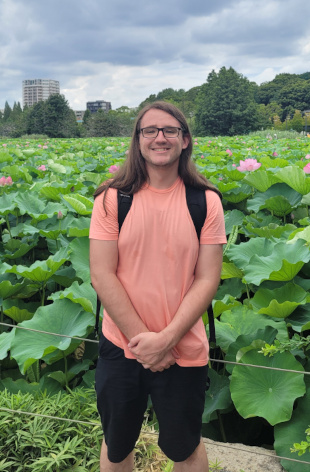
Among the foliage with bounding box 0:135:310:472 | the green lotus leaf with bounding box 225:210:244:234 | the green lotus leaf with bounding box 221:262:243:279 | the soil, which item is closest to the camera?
the soil

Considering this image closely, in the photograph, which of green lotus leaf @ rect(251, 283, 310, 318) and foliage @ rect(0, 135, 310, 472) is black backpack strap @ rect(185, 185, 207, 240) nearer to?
foliage @ rect(0, 135, 310, 472)

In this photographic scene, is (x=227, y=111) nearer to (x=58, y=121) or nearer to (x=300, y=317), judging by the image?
(x=58, y=121)

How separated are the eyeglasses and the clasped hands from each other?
54cm

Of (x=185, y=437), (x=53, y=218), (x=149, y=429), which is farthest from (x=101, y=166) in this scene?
(x=185, y=437)

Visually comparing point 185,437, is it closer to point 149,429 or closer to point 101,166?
point 149,429

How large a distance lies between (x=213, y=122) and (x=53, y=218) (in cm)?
3955

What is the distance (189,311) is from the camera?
4.09 feet

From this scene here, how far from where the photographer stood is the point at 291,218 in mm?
3674

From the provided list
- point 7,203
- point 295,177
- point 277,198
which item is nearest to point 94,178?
point 7,203

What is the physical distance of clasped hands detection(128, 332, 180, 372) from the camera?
3.98 feet

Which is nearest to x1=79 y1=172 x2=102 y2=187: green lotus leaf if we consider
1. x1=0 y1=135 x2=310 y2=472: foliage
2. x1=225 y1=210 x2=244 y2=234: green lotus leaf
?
x1=0 y1=135 x2=310 y2=472: foliage

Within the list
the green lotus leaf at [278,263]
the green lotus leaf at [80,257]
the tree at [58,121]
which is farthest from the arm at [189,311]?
the tree at [58,121]

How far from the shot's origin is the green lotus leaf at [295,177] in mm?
3252

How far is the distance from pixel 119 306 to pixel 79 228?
169 cm
